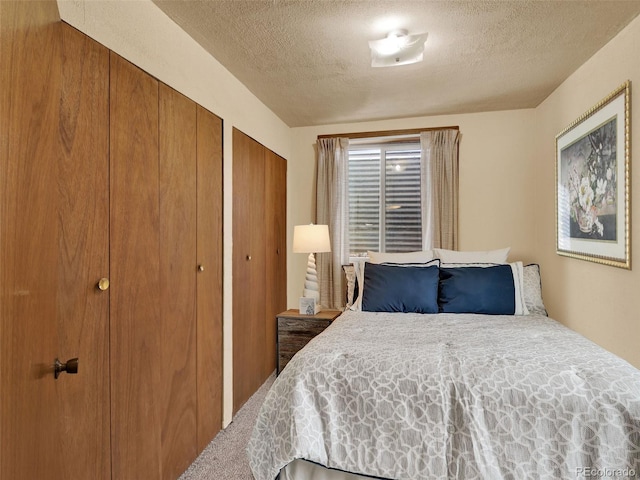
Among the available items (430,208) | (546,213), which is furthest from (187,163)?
(546,213)

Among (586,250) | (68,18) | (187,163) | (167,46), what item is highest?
(167,46)

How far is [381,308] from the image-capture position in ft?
9.18

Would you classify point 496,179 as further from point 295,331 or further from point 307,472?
point 307,472

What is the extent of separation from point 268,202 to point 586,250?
2470 mm

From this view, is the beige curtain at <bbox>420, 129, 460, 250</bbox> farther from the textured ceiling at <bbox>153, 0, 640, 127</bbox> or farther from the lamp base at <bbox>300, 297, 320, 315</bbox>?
the lamp base at <bbox>300, 297, 320, 315</bbox>

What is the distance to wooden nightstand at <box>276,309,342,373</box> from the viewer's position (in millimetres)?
3043

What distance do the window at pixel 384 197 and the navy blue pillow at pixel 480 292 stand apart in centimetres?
105

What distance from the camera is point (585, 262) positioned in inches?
104

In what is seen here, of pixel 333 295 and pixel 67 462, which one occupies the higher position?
pixel 333 295

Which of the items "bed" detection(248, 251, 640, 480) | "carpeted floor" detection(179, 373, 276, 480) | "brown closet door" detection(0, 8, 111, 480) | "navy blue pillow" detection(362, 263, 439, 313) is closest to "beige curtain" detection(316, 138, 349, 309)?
"navy blue pillow" detection(362, 263, 439, 313)

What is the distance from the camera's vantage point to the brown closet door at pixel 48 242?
84 centimetres

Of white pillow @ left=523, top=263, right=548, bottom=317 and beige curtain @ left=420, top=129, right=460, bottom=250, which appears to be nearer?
white pillow @ left=523, top=263, right=548, bottom=317

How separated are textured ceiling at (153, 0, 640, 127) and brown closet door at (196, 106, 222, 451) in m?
0.55

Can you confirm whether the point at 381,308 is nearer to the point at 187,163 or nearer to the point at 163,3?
the point at 187,163
